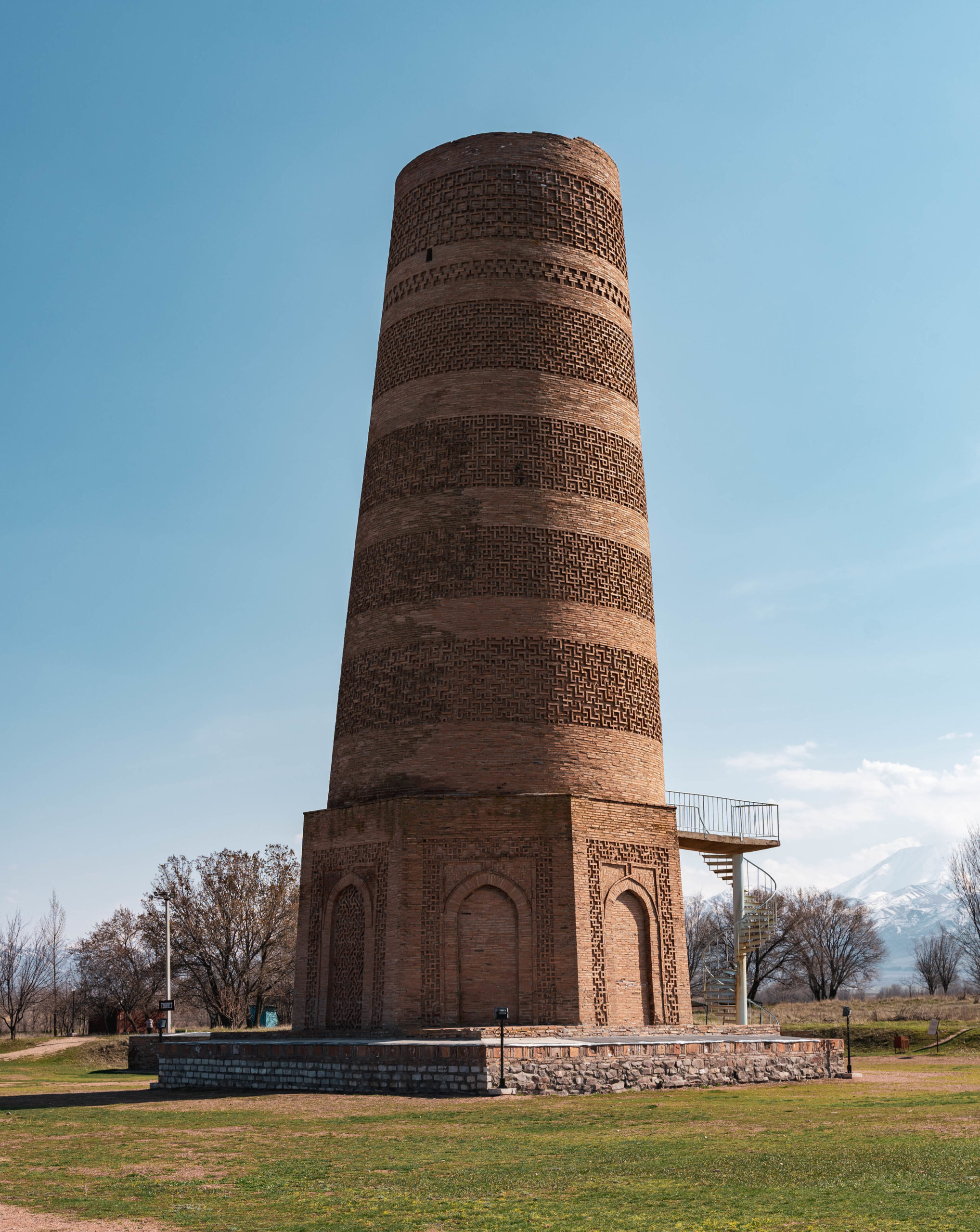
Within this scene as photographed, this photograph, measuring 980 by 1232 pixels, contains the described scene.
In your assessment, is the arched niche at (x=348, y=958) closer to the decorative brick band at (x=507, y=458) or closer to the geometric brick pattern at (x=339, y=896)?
the geometric brick pattern at (x=339, y=896)

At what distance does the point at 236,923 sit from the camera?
130 feet

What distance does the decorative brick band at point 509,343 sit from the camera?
20.7m

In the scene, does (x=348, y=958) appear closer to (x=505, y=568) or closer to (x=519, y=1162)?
(x=505, y=568)

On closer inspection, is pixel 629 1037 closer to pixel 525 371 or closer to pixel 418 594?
pixel 418 594

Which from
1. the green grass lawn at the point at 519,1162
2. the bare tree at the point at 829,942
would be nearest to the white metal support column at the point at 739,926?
the green grass lawn at the point at 519,1162

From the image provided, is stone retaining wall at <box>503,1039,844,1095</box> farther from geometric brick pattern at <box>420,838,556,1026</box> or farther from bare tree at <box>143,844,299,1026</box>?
bare tree at <box>143,844,299,1026</box>

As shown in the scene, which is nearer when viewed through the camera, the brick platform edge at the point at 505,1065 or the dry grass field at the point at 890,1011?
the brick platform edge at the point at 505,1065

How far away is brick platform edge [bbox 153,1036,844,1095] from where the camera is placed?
15.0m

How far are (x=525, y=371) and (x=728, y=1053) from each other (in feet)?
34.4

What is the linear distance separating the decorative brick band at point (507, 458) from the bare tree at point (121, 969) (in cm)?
2518

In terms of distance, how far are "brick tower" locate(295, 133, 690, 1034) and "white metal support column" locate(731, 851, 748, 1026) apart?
5.31m

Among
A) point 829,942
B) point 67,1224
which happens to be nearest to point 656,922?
point 67,1224

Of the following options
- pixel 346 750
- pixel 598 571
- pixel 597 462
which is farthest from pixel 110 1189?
pixel 597 462

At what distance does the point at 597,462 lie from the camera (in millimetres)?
20656
